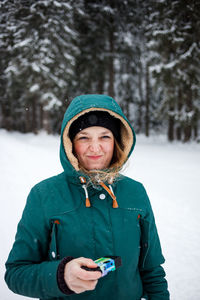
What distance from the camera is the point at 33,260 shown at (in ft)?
4.85

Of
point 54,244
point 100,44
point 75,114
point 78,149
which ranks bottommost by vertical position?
point 54,244

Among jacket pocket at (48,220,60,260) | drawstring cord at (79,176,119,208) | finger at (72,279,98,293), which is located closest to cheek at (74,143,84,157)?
drawstring cord at (79,176,119,208)

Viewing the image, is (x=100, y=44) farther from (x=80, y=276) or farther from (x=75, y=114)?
(x=80, y=276)

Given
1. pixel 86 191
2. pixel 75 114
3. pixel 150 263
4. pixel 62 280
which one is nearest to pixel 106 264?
pixel 62 280

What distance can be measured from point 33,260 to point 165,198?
5.10 m

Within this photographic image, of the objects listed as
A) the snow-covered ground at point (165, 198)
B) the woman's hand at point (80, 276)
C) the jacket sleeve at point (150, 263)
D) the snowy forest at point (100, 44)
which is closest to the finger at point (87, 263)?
the woman's hand at point (80, 276)

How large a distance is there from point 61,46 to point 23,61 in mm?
2800

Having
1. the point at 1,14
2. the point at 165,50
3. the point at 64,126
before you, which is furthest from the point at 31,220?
the point at 1,14

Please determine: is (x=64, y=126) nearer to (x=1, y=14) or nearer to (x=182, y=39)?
(x=182, y=39)

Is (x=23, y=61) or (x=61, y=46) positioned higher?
(x=61, y=46)

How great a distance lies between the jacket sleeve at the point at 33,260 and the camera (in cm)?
125

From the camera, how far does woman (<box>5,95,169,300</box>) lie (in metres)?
1.42

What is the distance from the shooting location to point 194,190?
20.8 ft

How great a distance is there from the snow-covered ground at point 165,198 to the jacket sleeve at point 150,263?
616 mm
